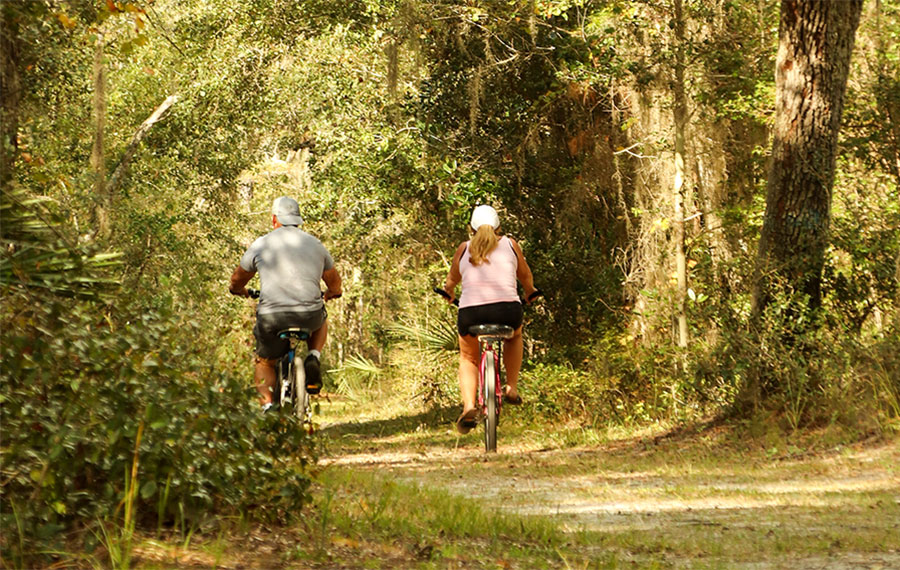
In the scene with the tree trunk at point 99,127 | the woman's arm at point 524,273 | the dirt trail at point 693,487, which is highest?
the tree trunk at point 99,127

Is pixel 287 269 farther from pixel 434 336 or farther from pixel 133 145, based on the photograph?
pixel 133 145

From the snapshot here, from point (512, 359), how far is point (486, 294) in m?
0.71

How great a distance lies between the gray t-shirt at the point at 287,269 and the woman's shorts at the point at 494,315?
1.88 meters

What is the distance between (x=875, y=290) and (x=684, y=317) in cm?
266

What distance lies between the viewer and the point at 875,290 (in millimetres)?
13039

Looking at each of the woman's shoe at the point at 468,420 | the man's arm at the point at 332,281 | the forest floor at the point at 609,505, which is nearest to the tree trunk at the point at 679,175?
the forest floor at the point at 609,505

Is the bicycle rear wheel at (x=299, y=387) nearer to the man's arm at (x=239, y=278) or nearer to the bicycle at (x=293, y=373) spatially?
the bicycle at (x=293, y=373)

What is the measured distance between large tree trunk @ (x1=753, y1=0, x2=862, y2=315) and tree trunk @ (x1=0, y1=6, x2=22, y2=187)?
7.45 meters

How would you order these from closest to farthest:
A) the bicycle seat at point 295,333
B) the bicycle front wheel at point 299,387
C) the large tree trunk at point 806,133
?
the bicycle front wheel at point 299,387 → the bicycle seat at point 295,333 → the large tree trunk at point 806,133

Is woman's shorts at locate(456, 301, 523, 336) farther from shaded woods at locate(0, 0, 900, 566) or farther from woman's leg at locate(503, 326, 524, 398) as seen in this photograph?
shaded woods at locate(0, 0, 900, 566)

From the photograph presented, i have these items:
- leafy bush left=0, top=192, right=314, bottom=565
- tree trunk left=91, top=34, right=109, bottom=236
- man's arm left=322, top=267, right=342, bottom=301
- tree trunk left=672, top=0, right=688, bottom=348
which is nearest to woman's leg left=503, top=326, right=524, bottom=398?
man's arm left=322, top=267, right=342, bottom=301

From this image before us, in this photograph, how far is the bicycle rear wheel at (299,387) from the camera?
9.54 metres

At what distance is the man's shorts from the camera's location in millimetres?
9750

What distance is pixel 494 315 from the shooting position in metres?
11.3
